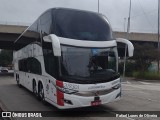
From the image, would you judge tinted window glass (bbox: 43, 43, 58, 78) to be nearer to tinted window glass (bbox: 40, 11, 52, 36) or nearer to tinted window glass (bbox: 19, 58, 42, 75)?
tinted window glass (bbox: 40, 11, 52, 36)

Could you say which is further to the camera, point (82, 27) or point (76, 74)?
point (82, 27)

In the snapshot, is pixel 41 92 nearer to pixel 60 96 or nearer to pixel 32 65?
pixel 32 65

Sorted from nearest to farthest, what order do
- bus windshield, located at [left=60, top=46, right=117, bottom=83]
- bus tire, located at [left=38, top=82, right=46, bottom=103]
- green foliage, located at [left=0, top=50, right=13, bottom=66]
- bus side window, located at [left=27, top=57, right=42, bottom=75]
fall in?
bus windshield, located at [left=60, top=46, right=117, bottom=83]
bus tire, located at [left=38, top=82, right=46, bottom=103]
bus side window, located at [left=27, top=57, right=42, bottom=75]
green foliage, located at [left=0, top=50, right=13, bottom=66]

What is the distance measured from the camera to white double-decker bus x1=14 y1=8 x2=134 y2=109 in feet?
32.4

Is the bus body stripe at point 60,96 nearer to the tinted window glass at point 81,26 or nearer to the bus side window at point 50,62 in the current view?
the bus side window at point 50,62

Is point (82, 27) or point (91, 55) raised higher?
point (82, 27)

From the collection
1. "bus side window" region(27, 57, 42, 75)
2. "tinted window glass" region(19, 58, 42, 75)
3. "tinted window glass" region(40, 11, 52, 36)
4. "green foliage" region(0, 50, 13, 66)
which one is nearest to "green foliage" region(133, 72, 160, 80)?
"tinted window glass" region(19, 58, 42, 75)

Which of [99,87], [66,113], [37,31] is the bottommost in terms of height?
[66,113]

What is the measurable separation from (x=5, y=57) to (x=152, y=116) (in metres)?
112

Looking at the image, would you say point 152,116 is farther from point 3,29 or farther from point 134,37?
point 134,37

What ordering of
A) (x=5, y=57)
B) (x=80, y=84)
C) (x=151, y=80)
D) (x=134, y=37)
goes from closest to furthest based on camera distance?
1. (x=80, y=84)
2. (x=151, y=80)
3. (x=134, y=37)
4. (x=5, y=57)

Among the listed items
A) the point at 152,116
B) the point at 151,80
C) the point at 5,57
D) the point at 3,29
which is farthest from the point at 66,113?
the point at 5,57

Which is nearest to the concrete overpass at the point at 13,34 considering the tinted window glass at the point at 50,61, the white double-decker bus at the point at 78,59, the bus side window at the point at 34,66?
the bus side window at the point at 34,66

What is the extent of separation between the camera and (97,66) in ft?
34.6
